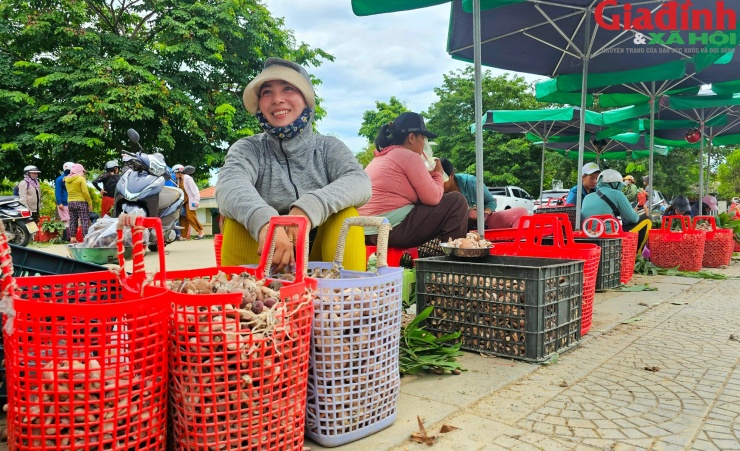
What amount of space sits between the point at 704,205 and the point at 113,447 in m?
11.6

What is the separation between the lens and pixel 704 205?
1017 cm

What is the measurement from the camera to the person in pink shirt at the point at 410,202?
4219 mm

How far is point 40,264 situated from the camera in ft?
7.23

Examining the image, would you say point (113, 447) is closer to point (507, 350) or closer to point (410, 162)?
point (507, 350)

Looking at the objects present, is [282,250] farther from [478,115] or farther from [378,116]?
[378,116]

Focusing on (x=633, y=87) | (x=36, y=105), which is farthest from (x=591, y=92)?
(x=36, y=105)

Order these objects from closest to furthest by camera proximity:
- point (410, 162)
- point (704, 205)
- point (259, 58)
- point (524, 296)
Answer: point (524, 296), point (410, 162), point (704, 205), point (259, 58)

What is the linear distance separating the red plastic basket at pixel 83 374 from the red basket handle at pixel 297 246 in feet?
1.45

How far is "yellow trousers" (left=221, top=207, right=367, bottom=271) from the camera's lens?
2459 mm

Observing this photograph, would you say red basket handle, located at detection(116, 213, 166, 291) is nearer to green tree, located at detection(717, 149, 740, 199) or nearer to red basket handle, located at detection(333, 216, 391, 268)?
red basket handle, located at detection(333, 216, 391, 268)

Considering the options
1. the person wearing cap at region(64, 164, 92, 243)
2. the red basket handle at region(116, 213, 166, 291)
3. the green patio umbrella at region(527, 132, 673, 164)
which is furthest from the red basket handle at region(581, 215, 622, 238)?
the person wearing cap at region(64, 164, 92, 243)

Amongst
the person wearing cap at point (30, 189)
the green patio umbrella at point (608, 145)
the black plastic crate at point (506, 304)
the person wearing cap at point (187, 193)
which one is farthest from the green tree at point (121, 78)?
the black plastic crate at point (506, 304)

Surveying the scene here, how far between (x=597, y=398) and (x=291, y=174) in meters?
1.84

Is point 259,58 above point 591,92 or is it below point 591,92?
above
